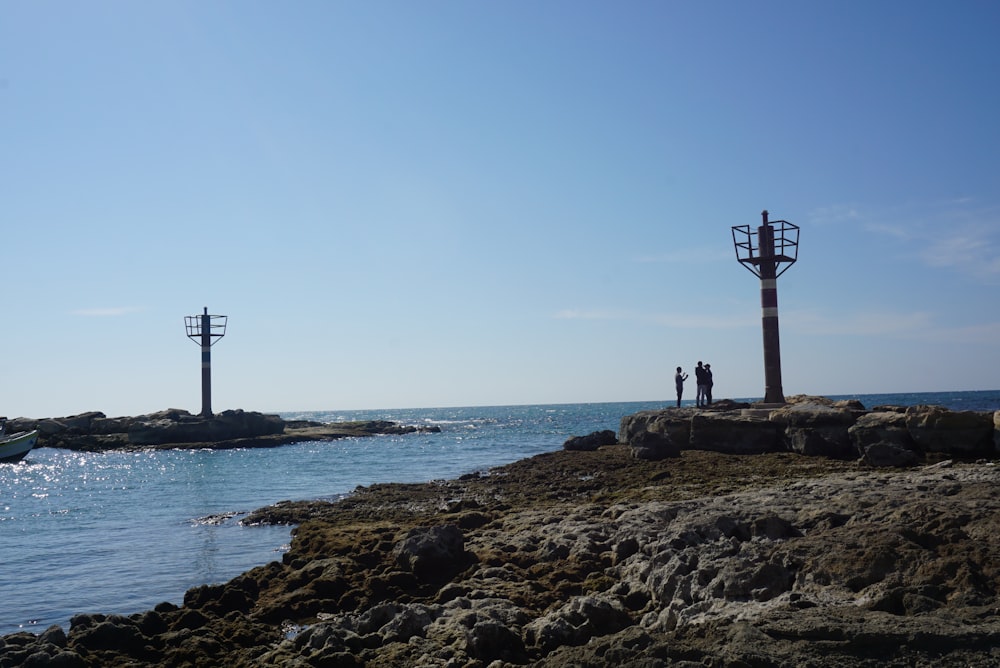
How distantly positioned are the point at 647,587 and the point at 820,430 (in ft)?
33.4

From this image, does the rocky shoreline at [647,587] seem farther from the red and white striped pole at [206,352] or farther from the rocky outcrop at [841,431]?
the red and white striped pole at [206,352]

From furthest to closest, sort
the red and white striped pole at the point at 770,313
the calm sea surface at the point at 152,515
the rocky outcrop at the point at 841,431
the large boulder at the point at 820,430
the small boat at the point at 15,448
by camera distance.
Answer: the small boat at the point at 15,448 → the red and white striped pole at the point at 770,313 → the large boulder at the point at 820,430 → the rocky outcrop at the point at 841,431 → the calm sea surface at the point at 152,515

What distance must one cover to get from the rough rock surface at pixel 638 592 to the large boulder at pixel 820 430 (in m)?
3.34

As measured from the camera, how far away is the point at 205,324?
56.8m

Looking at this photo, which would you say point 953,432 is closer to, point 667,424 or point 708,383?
point 667,424

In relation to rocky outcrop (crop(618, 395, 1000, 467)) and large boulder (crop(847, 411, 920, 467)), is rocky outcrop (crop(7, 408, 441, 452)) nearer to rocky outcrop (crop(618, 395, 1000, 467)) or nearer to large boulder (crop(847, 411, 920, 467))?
rocky outcrop (crop(618, 395, 1000, 467))

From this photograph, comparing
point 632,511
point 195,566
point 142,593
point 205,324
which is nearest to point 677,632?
point 632,511

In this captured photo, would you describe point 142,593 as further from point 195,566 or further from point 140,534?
point 140,534

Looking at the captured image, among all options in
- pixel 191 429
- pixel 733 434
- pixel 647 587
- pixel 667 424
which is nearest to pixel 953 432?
pixel 733 434

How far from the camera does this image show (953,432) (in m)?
15.4

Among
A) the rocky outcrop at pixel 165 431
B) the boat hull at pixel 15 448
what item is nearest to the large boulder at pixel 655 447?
the rocky outcrop at pixel 165 431

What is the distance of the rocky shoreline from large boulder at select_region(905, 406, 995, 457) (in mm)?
36

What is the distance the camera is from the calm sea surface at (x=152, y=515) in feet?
43.9

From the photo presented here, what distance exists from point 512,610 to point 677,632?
2.67 m
